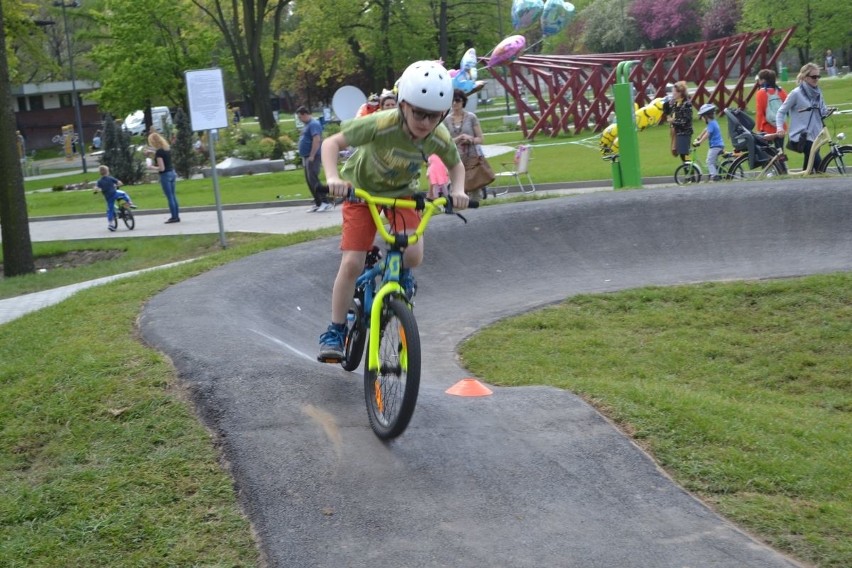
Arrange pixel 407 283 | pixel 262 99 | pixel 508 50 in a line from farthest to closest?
1. pixel 262 99
2. pixel 508 50
3. pixel 407 283

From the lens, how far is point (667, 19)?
7144 centimetres

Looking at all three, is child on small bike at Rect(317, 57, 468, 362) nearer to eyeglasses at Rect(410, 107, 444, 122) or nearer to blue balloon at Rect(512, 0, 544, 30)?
eyeglasses at Rect(410, 107, 444, 122)

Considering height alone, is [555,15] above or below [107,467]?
above

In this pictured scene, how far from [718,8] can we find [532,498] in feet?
231

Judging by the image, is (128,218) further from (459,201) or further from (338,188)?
(459,201)

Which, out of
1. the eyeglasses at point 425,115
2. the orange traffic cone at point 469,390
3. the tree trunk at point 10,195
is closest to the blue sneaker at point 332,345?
the orange traffic cone at point 469,390

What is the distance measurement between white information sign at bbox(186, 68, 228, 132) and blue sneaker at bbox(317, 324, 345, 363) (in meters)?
9.33

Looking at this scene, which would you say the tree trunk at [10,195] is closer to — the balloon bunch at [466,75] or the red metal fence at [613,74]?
the balloon bunch at [466,75]

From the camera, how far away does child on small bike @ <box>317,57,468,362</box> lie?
17.9ft

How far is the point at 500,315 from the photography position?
1047cm

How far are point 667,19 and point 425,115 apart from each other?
70.5 m

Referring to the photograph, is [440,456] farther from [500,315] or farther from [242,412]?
[500,315]

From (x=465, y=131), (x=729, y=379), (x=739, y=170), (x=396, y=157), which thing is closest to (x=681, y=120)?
(x=739, y=170)

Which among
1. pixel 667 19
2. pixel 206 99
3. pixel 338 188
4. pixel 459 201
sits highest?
pixel 667 19
